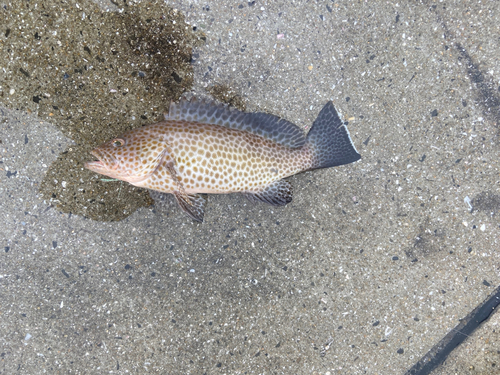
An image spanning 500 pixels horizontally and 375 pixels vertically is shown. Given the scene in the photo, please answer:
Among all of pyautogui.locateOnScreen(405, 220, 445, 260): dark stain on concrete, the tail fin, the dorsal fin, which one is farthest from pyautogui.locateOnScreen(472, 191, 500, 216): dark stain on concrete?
the dorsal fin

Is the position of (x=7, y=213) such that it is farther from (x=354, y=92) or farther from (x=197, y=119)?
(x=354, y=92)

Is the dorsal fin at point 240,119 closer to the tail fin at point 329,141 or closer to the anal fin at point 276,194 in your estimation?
the tail fin at point 329,141

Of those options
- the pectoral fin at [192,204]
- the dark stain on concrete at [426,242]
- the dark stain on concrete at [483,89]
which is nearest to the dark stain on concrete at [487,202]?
the dark stain on concrete at [426,242]

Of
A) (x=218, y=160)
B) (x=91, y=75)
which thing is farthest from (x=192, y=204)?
(x=91, y=75)

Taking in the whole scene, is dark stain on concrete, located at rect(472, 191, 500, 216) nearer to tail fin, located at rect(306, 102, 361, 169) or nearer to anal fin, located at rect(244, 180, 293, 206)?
tail fin, located at rect(306, 102, 361, 169)

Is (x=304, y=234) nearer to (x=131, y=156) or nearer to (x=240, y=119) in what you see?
(x=240, y=119)

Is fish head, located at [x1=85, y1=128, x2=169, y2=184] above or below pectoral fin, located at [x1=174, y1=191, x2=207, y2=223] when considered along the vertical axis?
above
